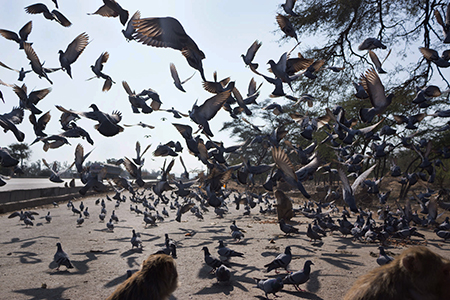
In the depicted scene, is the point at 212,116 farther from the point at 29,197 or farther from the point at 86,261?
the point at 29,197

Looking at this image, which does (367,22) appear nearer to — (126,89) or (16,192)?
(126,89)

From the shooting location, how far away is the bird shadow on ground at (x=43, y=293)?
3.66 meters

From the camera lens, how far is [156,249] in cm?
665

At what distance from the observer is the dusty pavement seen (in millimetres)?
3990

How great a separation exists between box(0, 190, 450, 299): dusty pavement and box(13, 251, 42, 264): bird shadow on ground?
2 cm

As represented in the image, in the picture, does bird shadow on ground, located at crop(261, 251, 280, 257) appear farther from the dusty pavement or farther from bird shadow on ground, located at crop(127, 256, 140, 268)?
bird shadow on ground, located at crop(127, 256, 140, 268)

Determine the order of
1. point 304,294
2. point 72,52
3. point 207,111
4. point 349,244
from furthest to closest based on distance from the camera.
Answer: point 349,244 → point 72,52 → point 207,111 → point 304,294

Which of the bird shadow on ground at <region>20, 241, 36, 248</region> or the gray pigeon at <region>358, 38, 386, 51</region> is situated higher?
the gray pigeon at <region>358, 38, 386, 51</region>

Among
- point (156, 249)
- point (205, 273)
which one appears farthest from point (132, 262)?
point (205, 273)

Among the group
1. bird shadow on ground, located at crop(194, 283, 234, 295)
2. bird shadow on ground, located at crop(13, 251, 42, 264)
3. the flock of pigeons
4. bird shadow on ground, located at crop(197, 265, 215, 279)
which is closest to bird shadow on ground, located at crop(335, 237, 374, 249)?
the flock of pigeons

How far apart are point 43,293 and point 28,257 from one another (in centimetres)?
226

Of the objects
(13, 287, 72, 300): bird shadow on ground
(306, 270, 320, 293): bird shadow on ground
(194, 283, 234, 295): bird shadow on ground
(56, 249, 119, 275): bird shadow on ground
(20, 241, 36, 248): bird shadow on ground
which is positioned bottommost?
(306, 270, 320, 293): bird shadow on ground

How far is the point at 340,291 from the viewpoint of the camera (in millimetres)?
3938

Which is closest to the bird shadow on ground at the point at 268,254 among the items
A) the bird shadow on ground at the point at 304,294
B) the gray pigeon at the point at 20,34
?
the bird shadow on ground at the point at 304,294
